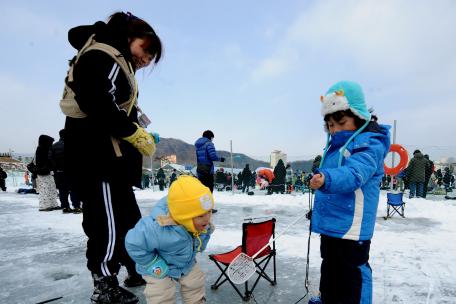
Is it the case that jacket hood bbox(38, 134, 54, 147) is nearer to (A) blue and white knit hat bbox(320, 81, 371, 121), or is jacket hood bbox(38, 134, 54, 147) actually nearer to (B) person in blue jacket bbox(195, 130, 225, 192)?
(B) person in blue jacket bbox(195, 130, 225, 192)

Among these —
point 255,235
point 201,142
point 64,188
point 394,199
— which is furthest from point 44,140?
point 394,199

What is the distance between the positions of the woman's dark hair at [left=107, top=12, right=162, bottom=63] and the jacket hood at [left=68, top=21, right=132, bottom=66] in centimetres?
2

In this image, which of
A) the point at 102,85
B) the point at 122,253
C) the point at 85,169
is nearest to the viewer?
the point at 102,85

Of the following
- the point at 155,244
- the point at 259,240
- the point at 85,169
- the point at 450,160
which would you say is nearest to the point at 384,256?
the point at 259,240

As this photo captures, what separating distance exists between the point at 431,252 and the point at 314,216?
282 cm

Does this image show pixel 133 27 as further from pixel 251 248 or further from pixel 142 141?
pixel 251 248

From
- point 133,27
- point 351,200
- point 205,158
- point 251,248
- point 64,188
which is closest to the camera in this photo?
point 351,200

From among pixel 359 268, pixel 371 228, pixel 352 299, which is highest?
pixel 371 228

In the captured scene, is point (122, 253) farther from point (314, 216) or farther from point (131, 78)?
point (314, 216)

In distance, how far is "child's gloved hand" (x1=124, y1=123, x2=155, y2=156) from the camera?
214cm

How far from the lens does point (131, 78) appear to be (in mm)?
2166

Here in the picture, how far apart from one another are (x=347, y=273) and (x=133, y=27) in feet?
7.28

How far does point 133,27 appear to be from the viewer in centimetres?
218

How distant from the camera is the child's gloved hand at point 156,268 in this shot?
75.6 inches
